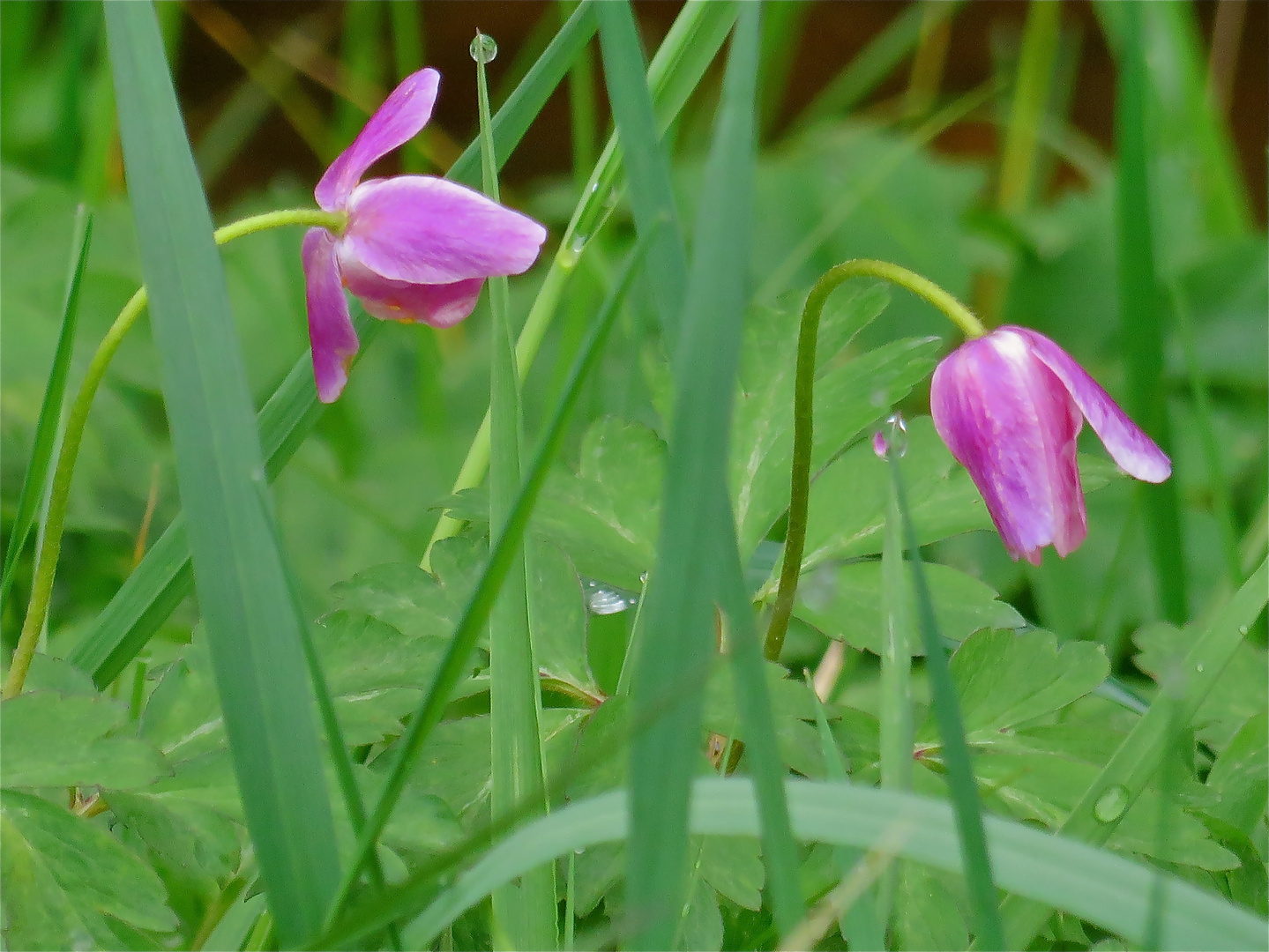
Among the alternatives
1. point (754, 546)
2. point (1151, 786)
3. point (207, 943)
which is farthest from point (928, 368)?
point (207, 943)

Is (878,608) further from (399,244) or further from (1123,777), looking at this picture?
(399,244)

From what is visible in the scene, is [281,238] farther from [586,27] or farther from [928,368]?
[928,368]

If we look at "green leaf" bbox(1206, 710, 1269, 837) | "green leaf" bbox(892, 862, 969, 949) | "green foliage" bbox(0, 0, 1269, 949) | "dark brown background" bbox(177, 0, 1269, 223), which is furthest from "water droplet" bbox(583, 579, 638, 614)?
"dark brown background" bbox(177, 0, 1269, 223)

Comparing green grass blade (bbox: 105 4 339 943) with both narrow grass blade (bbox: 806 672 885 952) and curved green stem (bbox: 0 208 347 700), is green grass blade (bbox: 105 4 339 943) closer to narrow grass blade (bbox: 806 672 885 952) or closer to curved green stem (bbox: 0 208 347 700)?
curved green stem (bbox: 0 208 347 700)

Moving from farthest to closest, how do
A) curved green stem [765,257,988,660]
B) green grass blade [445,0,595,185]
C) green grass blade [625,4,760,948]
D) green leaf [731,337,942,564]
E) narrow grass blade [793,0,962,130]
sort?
narrow grass blade [793,0,962,130]
green leaf [731,337,942,564]
green grass blade [445,0,595,185]
curved green stem [765,257,988,660]
green grass blade [625,4,760,948]

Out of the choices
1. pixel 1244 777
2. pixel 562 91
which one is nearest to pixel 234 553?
pixel 1244 777

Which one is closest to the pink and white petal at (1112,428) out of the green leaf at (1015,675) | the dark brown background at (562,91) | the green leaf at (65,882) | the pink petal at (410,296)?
the green leaf at (1015,675)
